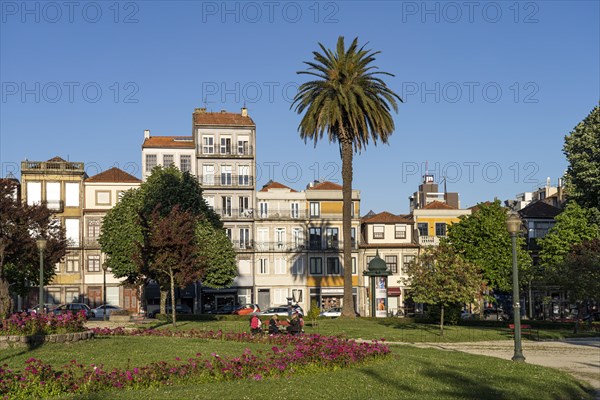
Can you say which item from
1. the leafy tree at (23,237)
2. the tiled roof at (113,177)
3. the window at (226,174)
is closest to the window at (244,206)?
the window at (226,174)

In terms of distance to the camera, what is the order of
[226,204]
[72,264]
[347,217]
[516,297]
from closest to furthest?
[516,297], [347,217], [72,264], [226,204]

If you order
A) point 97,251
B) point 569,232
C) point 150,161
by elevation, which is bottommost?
point 97,251

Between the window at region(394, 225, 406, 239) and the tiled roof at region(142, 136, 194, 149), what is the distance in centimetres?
2477

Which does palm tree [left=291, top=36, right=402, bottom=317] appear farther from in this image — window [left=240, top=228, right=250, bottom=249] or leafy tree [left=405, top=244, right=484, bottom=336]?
window [left=240, top=228, right=250, bottom=249]

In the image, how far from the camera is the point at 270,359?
24031 millimetres

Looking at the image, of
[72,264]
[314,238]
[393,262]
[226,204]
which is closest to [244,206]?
[226,204]

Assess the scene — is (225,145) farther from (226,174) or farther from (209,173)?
(209,173)

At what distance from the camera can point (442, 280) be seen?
45.8m

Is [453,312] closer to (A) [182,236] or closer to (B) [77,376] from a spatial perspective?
(A) [182,236]

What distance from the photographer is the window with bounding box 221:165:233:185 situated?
91.4 meters

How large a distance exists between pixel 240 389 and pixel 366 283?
240 ft

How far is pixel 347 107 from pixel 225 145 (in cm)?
3634

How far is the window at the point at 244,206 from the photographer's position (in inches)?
3595

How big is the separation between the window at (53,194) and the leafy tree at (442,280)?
5271cm
